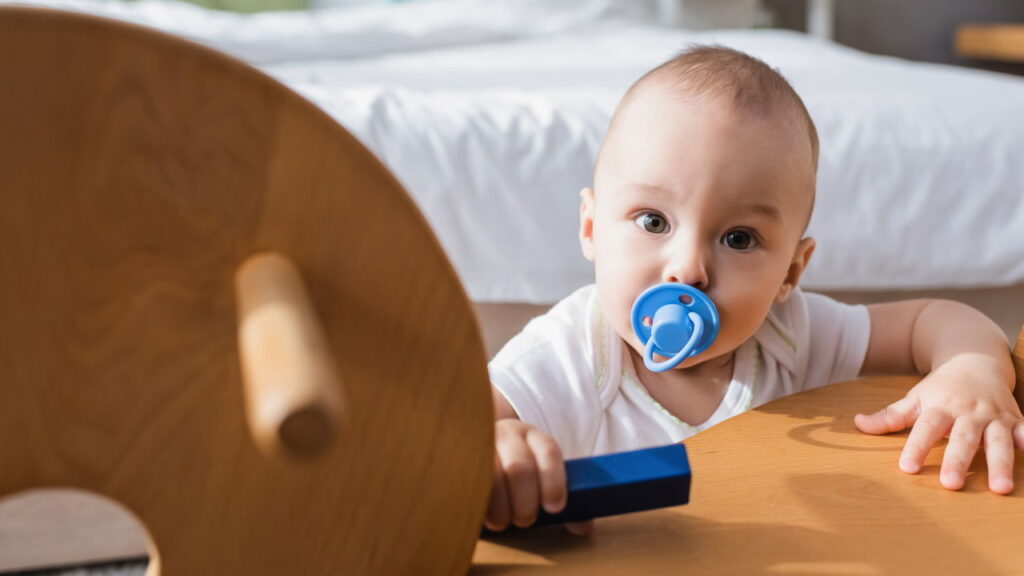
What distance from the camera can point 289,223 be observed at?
0.30m

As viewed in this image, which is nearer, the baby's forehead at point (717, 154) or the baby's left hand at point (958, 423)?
the baby's left hand at point (958, 423)

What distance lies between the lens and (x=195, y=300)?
11.9 inches

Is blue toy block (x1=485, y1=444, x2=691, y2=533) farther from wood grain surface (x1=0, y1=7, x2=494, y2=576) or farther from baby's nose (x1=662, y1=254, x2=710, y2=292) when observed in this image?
baby's nose (x1=662, y1=254, x2=710, y2=292)

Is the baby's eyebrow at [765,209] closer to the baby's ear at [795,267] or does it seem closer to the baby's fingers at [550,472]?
the baby's ear at [795,267]

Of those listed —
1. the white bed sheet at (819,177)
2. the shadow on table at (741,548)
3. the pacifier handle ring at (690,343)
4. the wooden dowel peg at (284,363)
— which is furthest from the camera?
the white bed sheet at (819,177)

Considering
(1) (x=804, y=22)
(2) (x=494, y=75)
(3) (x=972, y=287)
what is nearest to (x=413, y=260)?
(3) (x=972, y=287)

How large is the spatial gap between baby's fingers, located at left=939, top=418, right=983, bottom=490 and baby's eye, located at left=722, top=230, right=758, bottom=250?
0.73ft

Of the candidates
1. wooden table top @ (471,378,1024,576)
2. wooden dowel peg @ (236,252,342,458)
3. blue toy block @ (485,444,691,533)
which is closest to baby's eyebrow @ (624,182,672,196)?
wooden table top @ (471,378,1024,576)

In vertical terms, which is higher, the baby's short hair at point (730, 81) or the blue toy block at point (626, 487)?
the baby's short hair at point (730, 81)

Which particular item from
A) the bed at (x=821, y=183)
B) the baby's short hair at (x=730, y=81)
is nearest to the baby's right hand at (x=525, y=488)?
the baby's short hair at (x=730, y=81)

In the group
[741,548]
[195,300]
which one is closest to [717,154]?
[741,548]

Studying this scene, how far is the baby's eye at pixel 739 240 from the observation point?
0.74m

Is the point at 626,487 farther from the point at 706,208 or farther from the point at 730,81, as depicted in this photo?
the point at 730,81

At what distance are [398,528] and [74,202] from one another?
0.51ft
